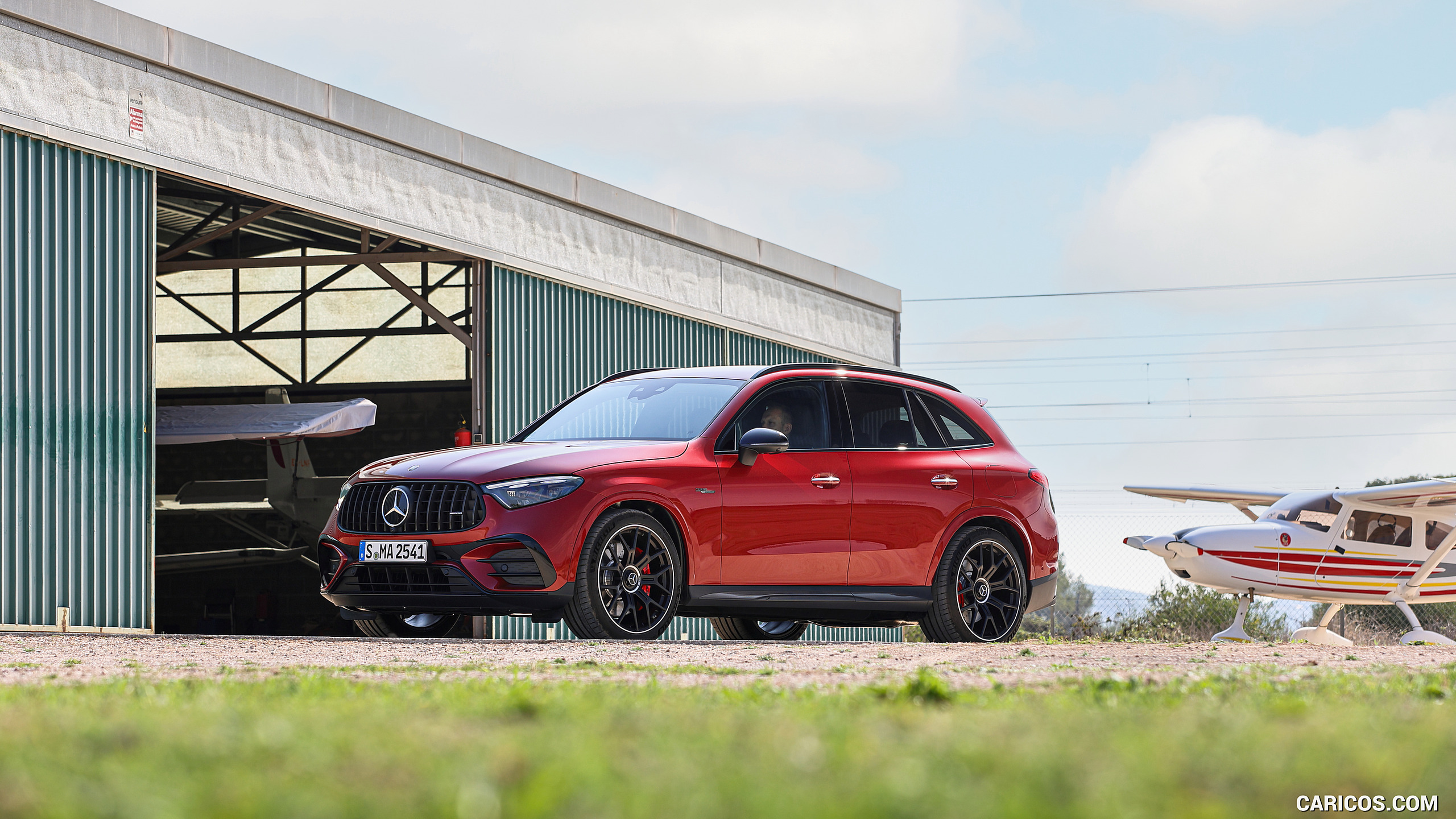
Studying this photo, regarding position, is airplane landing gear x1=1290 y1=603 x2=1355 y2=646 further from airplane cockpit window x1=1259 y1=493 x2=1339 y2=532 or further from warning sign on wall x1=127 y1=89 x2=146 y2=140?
warning sign on wall x1=127 y1=89 x2=146 y2=140

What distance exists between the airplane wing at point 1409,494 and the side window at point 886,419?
972cm

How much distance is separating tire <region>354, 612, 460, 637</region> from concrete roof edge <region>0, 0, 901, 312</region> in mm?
5590

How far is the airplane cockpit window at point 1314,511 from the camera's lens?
62.1 feet

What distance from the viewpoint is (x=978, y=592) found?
31.4ft

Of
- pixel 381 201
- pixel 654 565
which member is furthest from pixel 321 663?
pixel 381 201

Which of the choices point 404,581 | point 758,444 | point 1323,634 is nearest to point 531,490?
point 404,581

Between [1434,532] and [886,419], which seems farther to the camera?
[1434,532]

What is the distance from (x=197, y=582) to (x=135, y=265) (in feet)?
50.6

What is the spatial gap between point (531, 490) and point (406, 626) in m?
1.76

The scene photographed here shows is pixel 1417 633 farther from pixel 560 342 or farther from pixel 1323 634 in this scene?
pixel 560 342

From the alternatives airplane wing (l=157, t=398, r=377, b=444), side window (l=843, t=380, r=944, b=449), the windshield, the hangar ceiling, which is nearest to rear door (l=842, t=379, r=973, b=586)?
side window (l=843, t=380, r=944, b=449)

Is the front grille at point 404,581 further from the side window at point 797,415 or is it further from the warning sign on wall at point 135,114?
the warning sign on wall at point 135,114

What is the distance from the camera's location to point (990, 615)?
9.66 meters

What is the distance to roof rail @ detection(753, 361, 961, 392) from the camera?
9.30 meters
